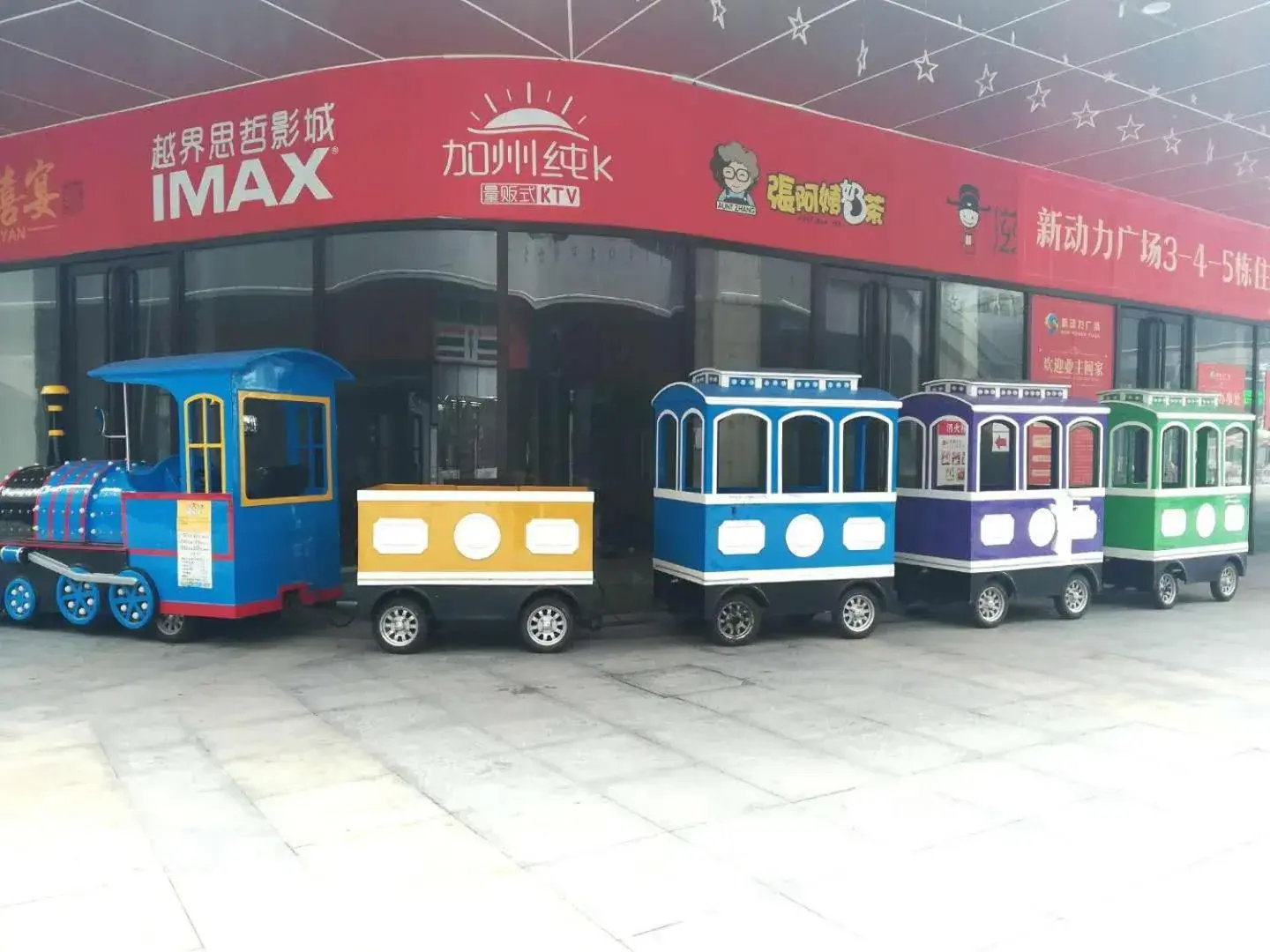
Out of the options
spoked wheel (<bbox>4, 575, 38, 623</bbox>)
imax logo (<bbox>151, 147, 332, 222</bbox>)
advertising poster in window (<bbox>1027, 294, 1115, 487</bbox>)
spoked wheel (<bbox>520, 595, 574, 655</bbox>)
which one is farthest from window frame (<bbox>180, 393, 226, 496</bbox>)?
advertising poster in window (<bbox>1027, 294, 1115, 487</bbox>)

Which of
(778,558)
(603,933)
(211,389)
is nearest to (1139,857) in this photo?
(603,933)

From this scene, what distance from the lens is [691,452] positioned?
29.3 feet

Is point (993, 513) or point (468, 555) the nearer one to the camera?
point (468, 555)

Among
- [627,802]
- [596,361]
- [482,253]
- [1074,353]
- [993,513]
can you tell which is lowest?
[627,802]

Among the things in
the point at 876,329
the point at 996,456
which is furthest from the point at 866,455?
the point at 996,456

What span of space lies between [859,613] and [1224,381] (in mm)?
9699

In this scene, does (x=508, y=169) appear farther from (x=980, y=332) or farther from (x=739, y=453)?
(x=980, y=332)

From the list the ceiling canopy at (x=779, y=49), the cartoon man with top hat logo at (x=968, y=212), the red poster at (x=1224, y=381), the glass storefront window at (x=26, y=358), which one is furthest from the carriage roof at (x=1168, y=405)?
the glass storefront window at (x=26, y=358)

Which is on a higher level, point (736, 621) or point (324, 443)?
point (324, 443)

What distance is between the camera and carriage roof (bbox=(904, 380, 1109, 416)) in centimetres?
884

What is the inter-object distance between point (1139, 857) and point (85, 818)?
177 inches

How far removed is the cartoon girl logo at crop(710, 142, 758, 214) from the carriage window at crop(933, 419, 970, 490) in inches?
115

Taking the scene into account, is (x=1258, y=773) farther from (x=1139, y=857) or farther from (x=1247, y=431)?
(x=1247, y=431)

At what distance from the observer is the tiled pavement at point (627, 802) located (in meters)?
3.41
